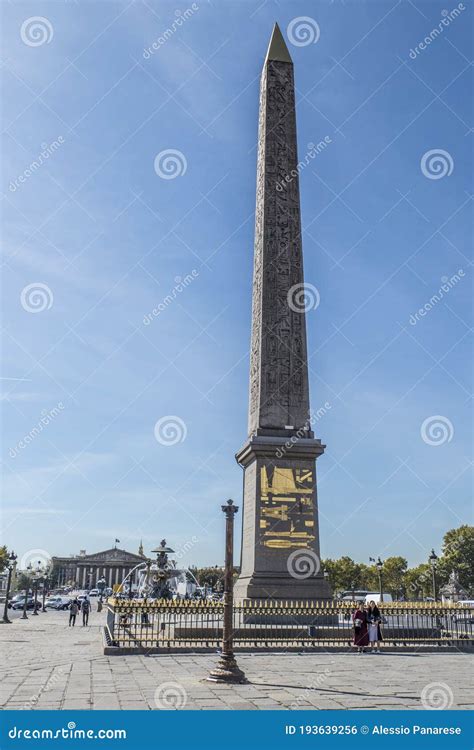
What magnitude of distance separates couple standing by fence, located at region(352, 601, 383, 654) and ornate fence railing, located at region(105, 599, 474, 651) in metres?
0.52

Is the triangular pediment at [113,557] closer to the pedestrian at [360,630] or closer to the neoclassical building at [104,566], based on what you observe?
the neoclassical building at [104,566]

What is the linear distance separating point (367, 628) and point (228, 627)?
7314mm

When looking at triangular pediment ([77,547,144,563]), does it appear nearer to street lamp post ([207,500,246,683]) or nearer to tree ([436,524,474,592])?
tree ([436,524,474,592])

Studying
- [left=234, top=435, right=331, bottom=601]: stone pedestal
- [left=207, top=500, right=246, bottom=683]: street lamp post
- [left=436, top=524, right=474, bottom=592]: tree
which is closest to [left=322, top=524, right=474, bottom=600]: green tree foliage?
[left=436, top=524, right=474, bottom=592]: tree

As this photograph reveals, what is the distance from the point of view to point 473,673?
12984 millimetres

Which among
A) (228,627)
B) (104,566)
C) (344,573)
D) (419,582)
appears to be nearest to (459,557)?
(419,582)

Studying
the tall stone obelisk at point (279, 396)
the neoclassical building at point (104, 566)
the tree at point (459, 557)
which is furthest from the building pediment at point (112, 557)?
the tall stone obelisk at point (279, 396)

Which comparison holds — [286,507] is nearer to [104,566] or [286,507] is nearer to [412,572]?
[412,572]

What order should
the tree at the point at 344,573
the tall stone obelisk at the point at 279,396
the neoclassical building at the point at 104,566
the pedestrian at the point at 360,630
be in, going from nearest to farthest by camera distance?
the pedestrian at the point at 360,630
the tall stone obelisk at the point at 279,396
the tree at the point at 344,573
the neoclassical building at the point at 104,566

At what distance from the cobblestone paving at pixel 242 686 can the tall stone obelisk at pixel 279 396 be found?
4040 mm

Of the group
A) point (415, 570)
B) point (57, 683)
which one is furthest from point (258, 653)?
point (415, 570)

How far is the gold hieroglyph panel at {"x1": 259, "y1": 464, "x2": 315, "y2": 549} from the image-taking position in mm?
20391

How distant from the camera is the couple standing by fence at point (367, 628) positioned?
17.2 meters
